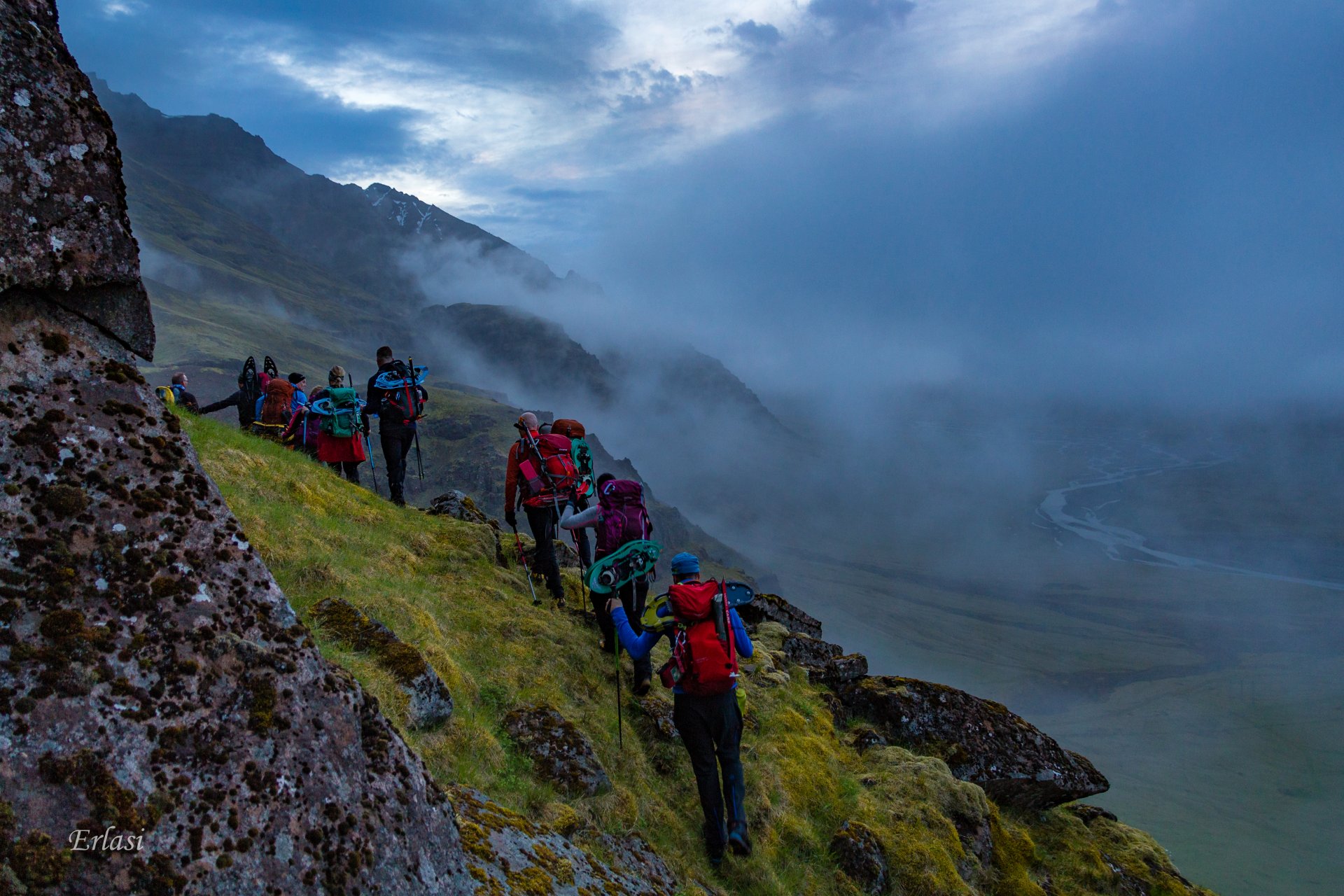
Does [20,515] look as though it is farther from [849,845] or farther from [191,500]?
[849,845]

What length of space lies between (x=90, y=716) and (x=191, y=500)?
5.32ft

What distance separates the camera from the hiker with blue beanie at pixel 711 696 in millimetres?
10219

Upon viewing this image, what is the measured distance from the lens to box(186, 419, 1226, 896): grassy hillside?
9727mm

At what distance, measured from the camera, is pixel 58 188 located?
4859 millimetres

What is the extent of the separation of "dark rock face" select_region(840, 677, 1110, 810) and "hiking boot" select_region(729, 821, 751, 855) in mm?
8446

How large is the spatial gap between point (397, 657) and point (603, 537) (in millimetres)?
5348

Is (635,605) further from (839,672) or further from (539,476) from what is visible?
(839,672)

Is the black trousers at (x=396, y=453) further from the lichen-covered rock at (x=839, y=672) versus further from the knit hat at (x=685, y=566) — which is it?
the lichen-covered rock at (x=839, y=672)

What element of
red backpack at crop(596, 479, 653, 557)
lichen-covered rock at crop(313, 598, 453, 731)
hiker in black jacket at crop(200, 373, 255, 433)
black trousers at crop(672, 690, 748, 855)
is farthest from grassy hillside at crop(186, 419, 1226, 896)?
hiker in black jacket at crop(200, 373, 255, 433)

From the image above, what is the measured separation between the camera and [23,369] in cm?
454

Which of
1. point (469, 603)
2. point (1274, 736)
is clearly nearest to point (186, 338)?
point (469, 603)

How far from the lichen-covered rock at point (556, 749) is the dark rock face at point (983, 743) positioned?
10305mm

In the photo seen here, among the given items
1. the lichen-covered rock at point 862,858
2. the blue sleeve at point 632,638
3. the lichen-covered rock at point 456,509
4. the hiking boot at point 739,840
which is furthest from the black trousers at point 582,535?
the lichen-covered rock at point 862,858

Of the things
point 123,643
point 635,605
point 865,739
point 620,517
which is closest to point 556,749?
point 635,605
